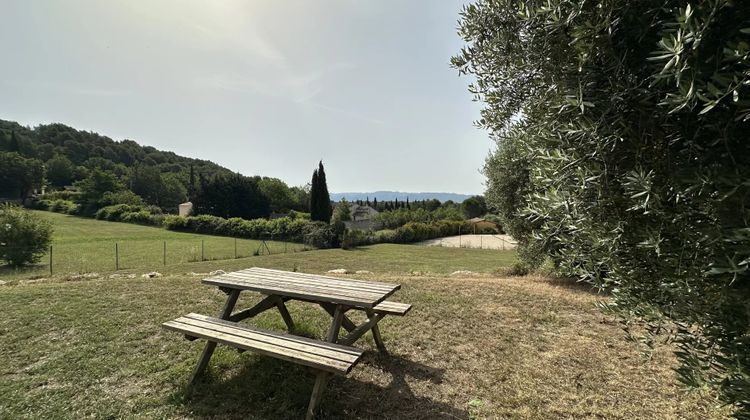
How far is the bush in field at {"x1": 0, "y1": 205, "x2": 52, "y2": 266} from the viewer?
46.6 ft

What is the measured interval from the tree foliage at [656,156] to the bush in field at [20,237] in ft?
67.5

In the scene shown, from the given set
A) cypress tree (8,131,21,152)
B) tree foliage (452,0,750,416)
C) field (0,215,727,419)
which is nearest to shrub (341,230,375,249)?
field (0,215,727,419)

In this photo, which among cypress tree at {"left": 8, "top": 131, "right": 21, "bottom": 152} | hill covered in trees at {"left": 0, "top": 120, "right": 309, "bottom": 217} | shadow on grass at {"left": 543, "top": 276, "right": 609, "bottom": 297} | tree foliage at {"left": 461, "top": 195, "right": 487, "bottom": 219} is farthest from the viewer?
cypress tree at {"left": 8, "top": 131, "right": 21, "bottom": 152}

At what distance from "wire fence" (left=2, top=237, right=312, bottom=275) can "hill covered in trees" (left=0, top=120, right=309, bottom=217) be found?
64.5 feet

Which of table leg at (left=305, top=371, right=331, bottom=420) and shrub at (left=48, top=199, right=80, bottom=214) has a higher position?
shrub at (left=48, top=199, right=80, bottom=214)

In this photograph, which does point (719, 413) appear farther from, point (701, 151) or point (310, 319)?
point (310, 319)

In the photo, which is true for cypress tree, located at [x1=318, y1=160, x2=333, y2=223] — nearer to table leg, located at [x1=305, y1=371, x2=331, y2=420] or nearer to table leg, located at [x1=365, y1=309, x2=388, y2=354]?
table leg, located at [x1=365, y1=309, x2=388, y2=354]

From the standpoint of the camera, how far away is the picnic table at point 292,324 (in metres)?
2.70

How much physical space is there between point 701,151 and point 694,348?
3.71 ft

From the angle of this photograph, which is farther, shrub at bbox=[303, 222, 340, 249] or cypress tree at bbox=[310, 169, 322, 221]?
cypress tree at bbox=[310, 169, 322, 221]

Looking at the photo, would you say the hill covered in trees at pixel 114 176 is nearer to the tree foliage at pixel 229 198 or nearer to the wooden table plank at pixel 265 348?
the tree foliage at pixel 229 198

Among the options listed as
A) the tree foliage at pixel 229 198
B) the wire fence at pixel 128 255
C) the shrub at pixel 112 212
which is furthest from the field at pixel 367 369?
the shrub at pixel 112 212

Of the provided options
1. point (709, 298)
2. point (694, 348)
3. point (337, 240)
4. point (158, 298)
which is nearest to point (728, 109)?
point (709, 298)

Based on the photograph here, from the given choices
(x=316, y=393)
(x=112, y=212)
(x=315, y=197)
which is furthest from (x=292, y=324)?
(x=112, y=212)
